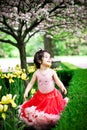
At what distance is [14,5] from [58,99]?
253 centimetres

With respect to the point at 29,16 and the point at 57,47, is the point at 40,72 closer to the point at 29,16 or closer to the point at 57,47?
the point at 29,16

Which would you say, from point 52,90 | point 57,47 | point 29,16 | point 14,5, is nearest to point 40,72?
point 52,90

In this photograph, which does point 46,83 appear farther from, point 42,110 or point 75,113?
point 75,113

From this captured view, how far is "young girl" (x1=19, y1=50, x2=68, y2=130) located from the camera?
502cm

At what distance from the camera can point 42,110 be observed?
5.14 metres

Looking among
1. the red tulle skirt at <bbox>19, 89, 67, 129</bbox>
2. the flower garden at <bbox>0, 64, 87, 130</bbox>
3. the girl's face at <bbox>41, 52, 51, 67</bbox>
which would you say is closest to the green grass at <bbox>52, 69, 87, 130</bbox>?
the flower garden at <bbox>0, 64, 87, 130</bbox>

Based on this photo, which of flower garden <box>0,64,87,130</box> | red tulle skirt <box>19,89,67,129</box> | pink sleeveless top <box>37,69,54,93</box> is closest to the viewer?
flower garden <box>0,64,87,130</box>

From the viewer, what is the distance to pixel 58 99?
530 cm

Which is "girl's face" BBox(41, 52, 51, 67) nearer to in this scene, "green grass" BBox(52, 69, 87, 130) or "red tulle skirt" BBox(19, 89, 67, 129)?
"red tulle skirt" BBox(19, 89, 67, 129)

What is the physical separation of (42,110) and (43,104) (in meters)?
0.10

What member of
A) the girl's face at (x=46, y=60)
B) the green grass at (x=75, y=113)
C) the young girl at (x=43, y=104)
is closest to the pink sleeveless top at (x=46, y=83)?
the young girl at (x=43, y=104)

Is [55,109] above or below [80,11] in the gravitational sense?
below

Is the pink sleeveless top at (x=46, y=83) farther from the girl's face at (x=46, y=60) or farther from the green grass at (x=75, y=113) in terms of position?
the green grass at (x=75, y=113)

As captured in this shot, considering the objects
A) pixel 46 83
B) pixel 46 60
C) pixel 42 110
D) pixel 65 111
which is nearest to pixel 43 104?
pixel 42 110
